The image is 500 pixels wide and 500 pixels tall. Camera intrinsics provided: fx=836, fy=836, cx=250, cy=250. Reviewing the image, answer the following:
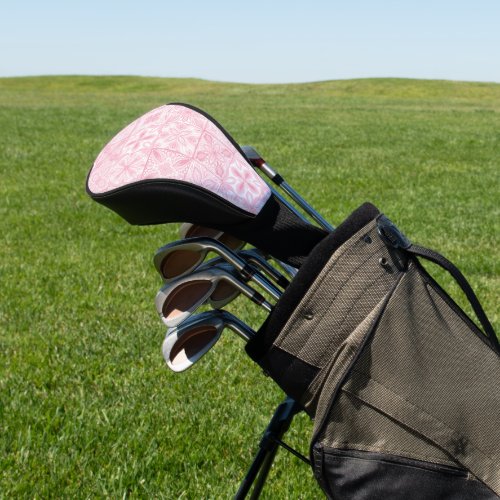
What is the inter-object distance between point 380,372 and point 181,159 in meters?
0.57

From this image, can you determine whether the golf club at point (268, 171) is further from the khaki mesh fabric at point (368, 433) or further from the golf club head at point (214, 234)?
the khaki mesh fabric at point (368, 433)

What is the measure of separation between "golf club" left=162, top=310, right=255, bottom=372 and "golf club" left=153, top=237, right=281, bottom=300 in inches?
4.0

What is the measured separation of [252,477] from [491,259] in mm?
4965

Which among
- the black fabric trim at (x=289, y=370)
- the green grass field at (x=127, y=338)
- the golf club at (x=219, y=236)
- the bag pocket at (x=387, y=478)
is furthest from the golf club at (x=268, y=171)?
the green grass field at (x=127, y=338)

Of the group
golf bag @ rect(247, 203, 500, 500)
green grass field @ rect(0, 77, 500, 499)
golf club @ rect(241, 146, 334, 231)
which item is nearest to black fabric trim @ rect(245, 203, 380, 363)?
golf bag @ rect(247, 203, 500, 500)

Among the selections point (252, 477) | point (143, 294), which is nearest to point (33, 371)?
point (143, 294)

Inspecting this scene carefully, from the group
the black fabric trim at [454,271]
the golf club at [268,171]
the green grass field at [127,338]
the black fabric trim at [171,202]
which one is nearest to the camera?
the black fabric trim at [171,202]

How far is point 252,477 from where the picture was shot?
81.7 inches

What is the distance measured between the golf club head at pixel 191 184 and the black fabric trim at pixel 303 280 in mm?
79

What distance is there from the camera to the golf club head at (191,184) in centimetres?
161

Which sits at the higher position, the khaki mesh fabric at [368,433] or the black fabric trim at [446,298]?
the black fabric trim at [446,298]

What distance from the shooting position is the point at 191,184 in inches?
63.0

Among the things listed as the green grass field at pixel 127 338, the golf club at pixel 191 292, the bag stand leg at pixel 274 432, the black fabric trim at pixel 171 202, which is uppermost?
the black fabric trim at pixel 171 202

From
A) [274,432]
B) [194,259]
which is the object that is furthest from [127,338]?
[194,259]
